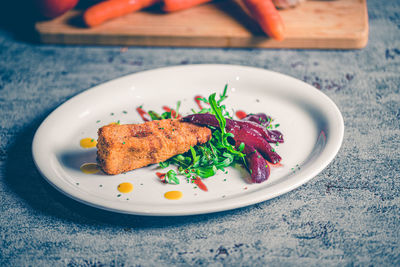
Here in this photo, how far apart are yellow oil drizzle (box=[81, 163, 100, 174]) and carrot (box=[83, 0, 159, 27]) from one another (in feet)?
6.25

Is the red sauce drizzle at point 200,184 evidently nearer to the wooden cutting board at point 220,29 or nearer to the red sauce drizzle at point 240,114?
the red sauce drizzle at point 240,114

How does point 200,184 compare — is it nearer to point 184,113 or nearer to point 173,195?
point 173,195

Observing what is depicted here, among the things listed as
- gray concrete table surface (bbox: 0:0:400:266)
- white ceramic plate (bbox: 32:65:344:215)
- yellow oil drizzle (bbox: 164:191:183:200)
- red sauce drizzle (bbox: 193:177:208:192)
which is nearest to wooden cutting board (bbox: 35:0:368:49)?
gray concrete table surface (bbox: 0:0:400:266)

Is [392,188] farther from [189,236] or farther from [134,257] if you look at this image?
[134,257]

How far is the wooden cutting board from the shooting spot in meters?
3.89

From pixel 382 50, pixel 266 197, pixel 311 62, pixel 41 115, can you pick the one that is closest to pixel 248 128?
pixel 266 197

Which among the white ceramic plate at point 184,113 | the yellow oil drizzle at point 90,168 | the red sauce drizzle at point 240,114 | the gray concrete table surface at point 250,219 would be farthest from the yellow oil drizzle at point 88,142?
the red sauce drizzle at point 240,114

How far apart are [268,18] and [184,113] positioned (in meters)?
1.31

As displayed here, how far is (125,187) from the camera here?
97.0 inches

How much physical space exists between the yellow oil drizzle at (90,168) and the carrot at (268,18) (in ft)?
6.73

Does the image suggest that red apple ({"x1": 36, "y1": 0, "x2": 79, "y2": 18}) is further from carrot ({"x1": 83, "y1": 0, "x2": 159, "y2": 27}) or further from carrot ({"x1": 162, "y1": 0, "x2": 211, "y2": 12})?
carrot ({"x1": 162, "y1": 0, "x2": 211, "y2": 12})

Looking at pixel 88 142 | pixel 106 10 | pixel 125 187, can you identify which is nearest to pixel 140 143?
pixel 125 187

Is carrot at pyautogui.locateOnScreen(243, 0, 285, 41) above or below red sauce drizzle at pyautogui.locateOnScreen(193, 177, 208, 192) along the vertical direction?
above

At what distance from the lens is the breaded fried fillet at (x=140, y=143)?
2.49 meters
